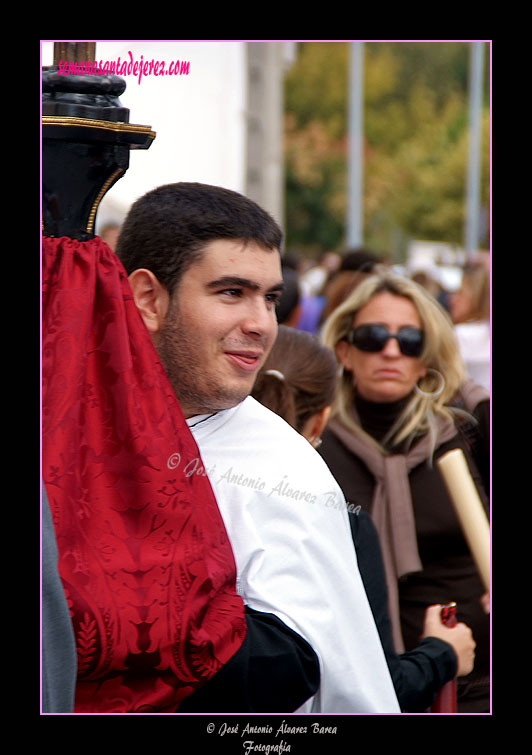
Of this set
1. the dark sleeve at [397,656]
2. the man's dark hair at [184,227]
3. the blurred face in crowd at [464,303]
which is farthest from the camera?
the blurred face in crowd at [464,303]

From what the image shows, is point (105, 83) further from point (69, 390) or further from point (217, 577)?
point (217, 577)

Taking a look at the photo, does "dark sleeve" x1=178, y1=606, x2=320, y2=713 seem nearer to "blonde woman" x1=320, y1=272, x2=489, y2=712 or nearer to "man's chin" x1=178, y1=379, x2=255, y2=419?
"man's chin" x1=178, y1=379, x2=255, y2=419

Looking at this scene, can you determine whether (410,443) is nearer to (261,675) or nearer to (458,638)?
(458,638)

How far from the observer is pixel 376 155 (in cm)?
4903

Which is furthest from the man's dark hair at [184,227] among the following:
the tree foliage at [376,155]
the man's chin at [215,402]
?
the tree foliage at [376,155]

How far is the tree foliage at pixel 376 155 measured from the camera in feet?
135

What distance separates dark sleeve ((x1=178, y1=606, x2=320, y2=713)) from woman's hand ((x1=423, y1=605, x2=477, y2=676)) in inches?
36.4

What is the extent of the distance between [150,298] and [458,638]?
138 cm

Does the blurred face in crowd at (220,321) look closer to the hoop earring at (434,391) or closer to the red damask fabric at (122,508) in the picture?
the red damask fabric at (122,508)

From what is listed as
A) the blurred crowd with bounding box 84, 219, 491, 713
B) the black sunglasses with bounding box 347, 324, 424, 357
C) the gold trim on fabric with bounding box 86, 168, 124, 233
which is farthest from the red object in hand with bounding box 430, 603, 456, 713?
the gold trim on fabric with bounding box 86, 168, 124, 233

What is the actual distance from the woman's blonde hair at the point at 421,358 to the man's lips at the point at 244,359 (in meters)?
1.49

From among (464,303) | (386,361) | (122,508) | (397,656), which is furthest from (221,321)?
(464,303)

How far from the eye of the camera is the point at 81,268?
1.86 meters

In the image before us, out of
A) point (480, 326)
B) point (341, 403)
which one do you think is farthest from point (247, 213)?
point (480, 326)
